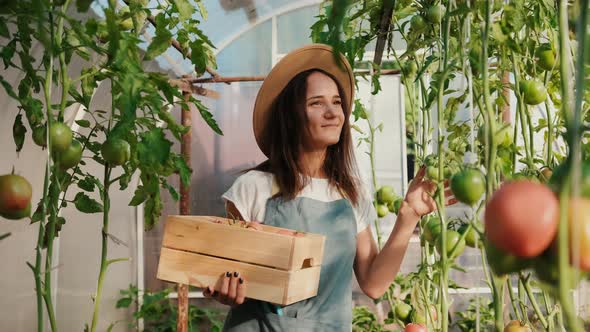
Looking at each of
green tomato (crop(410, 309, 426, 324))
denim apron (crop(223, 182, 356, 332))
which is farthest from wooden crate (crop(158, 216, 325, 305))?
green tomato (crop(410, 309, 426, 324))

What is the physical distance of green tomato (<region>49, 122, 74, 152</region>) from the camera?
2.82 ft

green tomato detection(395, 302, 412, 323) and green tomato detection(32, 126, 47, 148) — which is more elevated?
green tomato detection(32, 126, 47, 148)

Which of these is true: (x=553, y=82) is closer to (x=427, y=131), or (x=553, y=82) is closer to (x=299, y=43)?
(x=427, y=131)

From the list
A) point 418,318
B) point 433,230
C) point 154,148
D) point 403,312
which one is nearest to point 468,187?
point 433,230

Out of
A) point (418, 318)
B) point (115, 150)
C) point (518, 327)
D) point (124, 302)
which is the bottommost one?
point (124, 302)

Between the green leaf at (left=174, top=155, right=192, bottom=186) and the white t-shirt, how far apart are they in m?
0.30

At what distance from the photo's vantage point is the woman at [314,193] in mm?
1362

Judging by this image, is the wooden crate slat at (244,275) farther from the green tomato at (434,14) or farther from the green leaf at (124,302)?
the green leaf at (124,302)

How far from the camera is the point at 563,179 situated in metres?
0.27

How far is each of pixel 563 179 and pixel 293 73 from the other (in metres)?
1.33

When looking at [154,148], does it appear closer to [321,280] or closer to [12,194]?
[12,194]

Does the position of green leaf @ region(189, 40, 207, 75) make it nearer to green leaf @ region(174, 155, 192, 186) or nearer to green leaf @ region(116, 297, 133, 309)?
green leaf @ region(174, 155, 192, 186)

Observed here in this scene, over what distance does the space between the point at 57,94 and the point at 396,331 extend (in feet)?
6.59

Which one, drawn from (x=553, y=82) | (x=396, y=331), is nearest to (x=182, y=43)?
(x=553, y=82)
